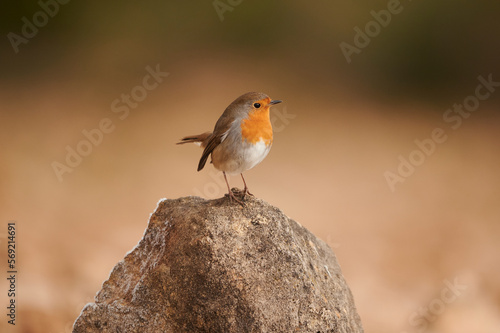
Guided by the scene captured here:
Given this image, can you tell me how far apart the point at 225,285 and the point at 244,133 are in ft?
2.97

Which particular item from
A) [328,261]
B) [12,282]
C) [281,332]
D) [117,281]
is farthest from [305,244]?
[12,282]

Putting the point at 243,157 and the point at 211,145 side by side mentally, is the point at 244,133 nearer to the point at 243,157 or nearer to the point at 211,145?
the point at 243,157

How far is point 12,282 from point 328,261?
9.38ft

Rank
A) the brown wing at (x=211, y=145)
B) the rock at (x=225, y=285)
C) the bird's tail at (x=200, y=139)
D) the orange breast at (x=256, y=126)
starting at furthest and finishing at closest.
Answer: the bird's tail at (x=200, y=139)
the brown wing at (x=211, y=145)
the orange breast at (x=256, y=126)
the rock at (x=225, y=285)

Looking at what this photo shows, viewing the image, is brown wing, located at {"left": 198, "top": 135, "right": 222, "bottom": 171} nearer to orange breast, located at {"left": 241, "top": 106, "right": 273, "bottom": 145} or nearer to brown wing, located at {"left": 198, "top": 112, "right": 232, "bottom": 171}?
brown wing, located at {"left": 198, "top": 112, "right": 232, "bottom": 171}

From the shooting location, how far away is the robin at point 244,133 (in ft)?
11.7

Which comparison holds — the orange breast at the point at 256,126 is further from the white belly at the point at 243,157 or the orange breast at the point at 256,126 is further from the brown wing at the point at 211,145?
the brown wing at the point at 211,145

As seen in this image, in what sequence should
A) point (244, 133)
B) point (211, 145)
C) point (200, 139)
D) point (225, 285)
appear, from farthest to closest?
point (200, 139) → point (211, 145) → point (244, 133) → point (225, 285)

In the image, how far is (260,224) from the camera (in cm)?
351

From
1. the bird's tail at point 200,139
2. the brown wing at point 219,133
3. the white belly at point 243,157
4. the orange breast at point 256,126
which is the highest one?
the bird's tail at point 200,139

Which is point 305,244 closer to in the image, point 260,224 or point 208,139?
point 260,224

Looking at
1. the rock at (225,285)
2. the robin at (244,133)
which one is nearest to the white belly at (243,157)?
the robin at (244,133)

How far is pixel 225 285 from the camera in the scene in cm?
329

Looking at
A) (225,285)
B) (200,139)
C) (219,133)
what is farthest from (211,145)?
(225,285)
